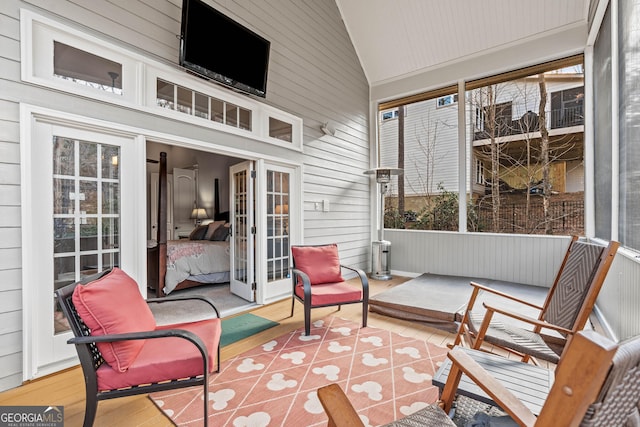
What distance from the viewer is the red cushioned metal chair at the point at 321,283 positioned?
10.3 ft

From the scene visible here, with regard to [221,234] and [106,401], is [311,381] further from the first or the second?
[221,234]

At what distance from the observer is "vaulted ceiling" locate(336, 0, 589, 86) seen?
4410mm

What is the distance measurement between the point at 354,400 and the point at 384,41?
5.70 meters

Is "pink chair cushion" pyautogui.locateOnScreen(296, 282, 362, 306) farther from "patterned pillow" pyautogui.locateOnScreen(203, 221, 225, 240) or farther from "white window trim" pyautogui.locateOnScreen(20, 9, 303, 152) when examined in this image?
"patterned pillow" pyautogui.locateOnScreen(203, 221, 225, 240)

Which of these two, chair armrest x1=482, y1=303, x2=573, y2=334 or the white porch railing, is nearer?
chair armrest x1=482, y1=303, x2=573, y2=334

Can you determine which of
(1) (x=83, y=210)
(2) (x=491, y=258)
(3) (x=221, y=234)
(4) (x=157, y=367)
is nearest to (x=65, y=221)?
(1) (x=83, y=210)

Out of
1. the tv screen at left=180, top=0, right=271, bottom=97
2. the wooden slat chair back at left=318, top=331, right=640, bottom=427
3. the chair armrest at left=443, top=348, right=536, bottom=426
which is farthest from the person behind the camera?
the tv screen at left=180, top=0, right=271, bottom=97

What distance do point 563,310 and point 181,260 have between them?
4.74 metres

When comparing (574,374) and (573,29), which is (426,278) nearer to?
(573,29)

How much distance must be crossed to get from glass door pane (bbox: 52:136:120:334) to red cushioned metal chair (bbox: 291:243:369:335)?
1.79 meters

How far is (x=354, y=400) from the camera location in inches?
79.4

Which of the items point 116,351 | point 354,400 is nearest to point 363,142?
point 354,400

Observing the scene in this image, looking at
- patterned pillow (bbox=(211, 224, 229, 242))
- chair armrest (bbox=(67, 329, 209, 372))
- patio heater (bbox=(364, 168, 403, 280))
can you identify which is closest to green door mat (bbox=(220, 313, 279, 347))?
chair armrest (bbox=(67, 329, 209, 372))

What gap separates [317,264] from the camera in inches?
144
